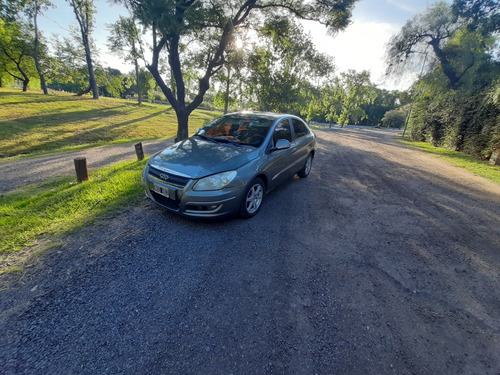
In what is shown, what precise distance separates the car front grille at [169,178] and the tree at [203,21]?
6.16 m

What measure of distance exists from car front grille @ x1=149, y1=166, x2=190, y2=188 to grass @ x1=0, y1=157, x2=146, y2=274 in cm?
98

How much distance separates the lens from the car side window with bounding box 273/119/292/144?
14.2 feet

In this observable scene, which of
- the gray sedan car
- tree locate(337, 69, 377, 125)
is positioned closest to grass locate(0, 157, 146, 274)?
the gray sedan car

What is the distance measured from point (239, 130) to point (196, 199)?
75.0 inches

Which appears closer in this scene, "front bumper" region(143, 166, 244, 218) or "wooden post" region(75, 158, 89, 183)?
"front bumper" region(143, 166, 244, 218)

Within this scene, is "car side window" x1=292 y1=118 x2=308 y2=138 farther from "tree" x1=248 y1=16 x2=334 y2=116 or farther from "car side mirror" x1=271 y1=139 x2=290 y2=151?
"tree" x1=248 y1=16 x2=334 y2=116

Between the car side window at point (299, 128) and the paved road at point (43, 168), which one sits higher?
the car side window at point (299, 128)

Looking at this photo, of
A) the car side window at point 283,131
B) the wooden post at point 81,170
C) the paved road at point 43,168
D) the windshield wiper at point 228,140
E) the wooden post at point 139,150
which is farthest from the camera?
the wooden post at point 139,150

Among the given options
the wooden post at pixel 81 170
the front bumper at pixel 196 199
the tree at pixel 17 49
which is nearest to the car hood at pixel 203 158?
the front bumper at pixel 196 199

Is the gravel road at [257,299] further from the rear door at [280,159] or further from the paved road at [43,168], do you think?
the paved road at [43,168]

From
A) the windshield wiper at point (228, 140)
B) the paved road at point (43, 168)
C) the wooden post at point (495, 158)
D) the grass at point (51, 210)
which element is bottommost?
the paved road at point (43, 168)

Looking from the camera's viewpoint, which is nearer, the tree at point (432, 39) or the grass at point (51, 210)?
the grass at point (51, 210)

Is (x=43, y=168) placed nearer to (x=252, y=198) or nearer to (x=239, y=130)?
(x=239, y=130)

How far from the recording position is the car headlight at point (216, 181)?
123 inches
